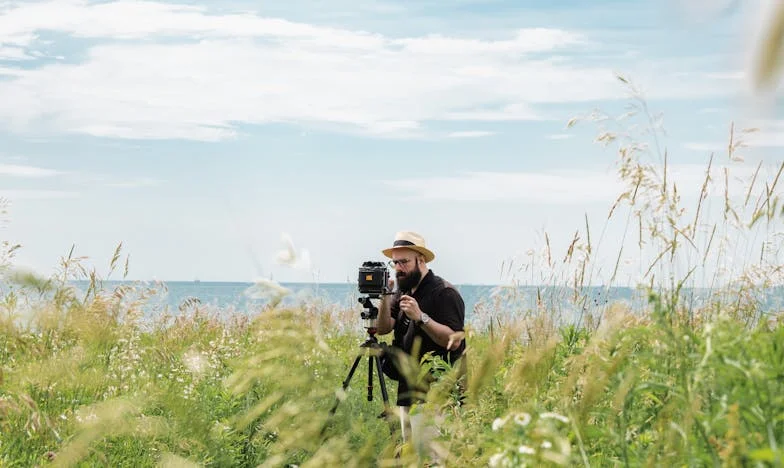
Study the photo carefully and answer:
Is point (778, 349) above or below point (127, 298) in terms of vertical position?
A: above

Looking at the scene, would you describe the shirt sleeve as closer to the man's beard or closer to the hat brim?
the man's beard

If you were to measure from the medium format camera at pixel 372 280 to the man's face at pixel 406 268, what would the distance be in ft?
1.36

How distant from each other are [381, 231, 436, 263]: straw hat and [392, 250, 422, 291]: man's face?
0.05m

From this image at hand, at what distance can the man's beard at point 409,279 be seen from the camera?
5.93 m

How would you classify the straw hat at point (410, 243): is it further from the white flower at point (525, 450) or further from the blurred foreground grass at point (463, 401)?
the white flower at point (525, 450)

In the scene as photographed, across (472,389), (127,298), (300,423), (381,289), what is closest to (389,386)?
(381,289)

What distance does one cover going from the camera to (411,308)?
5410 millimetres

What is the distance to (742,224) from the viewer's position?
5141mm

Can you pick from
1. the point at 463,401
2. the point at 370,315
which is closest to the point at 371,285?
the point at 370,315

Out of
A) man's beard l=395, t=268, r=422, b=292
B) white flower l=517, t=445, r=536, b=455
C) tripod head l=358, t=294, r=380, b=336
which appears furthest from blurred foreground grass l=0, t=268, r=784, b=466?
man's beard l=395, t=268, r=422, b=292

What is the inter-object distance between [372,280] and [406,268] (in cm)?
52

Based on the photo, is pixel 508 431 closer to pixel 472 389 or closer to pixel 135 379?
pixel 472 389

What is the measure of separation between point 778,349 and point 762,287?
3.44 m

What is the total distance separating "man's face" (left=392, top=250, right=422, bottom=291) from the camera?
5.93m
